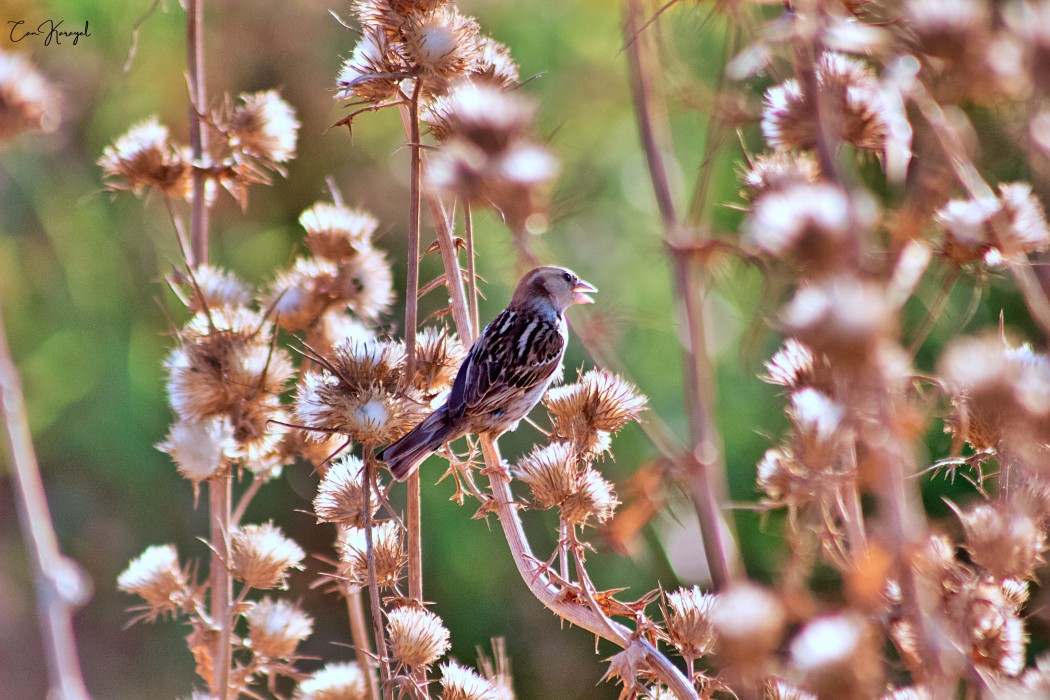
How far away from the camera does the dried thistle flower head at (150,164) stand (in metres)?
1.38

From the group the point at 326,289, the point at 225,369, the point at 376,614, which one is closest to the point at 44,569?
the point at 376,614

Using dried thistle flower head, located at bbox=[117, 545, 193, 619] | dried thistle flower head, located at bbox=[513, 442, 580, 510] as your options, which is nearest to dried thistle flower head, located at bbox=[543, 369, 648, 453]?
dried thistle flower head, located at bbox=[513, 442, 580, 510]

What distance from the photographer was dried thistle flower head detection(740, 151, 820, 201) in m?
0.80

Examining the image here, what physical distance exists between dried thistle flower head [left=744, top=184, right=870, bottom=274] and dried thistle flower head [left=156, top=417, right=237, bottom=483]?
822 mm

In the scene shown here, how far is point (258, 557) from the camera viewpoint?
4.23 feet

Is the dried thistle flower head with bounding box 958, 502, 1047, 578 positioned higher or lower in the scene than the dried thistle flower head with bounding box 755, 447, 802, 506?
lower

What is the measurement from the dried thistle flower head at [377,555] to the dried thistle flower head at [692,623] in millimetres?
358

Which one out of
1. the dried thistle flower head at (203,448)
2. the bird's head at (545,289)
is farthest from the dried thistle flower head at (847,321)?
the bird's head at (545,289)

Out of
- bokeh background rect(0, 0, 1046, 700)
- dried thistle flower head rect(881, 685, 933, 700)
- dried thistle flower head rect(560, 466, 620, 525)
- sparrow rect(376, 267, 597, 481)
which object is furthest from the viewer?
bokeh background rect(0, 0, 1046, 700)

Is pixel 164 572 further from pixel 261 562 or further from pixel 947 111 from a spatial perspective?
pixel 947 111

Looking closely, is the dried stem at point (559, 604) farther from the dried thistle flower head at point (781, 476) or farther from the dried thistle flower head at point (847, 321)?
the dried thistle flower head at point (847, 321)

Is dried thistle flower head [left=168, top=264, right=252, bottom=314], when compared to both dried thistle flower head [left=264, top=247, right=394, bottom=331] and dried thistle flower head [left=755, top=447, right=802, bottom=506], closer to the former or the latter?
dried thistle flower head [left=264, top=247, right=394, bottom=331]

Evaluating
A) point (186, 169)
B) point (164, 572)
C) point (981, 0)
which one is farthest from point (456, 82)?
point (164, 572)

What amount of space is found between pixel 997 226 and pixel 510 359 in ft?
5.32
